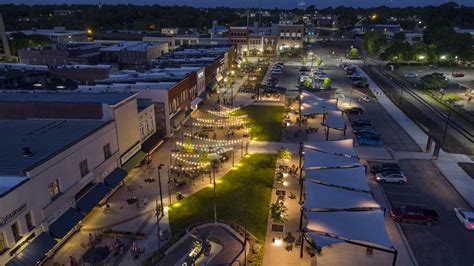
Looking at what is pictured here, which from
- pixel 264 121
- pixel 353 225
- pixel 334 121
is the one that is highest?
pixel 334 121

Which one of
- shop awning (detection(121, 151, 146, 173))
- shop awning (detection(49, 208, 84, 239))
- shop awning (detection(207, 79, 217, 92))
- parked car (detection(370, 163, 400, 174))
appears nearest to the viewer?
shop awning (detection(49, 208, 84, 239))

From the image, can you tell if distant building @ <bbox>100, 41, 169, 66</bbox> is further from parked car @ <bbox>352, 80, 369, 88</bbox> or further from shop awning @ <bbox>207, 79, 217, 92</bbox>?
parked car @ <bbox>352, 80, 369, 88</bbox>

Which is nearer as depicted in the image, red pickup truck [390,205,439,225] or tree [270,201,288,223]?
tree [270,201,288,223]

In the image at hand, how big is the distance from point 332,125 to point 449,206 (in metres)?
18.5

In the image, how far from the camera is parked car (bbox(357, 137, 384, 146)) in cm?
4681

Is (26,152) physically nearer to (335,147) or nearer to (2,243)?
(2,243)

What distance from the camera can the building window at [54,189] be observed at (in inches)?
1021

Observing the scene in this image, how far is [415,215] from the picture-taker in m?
29.6

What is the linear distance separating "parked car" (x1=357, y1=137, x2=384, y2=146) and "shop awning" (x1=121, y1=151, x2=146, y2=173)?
28601mm

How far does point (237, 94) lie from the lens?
76.6m

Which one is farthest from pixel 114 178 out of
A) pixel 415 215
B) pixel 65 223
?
pixel 415 215

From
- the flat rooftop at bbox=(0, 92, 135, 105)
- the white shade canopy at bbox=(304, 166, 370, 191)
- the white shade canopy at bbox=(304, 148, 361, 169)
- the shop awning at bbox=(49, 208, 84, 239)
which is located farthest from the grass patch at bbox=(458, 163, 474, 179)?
the shop awning at bbox=(49, 208, 84, 239)

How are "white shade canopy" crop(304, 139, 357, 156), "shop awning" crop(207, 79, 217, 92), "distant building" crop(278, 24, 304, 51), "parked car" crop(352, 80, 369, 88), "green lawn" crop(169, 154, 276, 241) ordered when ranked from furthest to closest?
"distant building" crop(278, 24, 304, 51), "parked car" crop(352, 80, 369, 88), "shop awning" crop(207, 79, 217, 92), "white shade canopy" crop(304, 139, 357, 156), "green lawn" crop(169, 154, 276, 241)

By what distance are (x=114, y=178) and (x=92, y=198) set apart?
3.91 m
